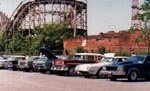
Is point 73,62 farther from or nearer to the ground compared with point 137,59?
nearer to the ground

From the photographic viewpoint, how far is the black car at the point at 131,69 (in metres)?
26.0

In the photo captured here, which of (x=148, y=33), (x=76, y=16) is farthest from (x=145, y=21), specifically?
(x=76, y=16)

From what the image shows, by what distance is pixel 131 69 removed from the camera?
26156mm

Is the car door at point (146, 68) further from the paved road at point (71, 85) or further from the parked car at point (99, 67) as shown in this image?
the parked car at point (99, 67)

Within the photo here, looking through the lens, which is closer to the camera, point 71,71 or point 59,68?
point 71,71

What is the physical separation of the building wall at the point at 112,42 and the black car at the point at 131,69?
83.5 feet

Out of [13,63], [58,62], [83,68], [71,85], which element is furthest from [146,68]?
[13,63]

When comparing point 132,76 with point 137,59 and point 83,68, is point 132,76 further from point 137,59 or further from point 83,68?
point 83,68

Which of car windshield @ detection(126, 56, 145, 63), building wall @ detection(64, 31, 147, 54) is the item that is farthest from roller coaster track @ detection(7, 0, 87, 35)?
car windshield @ detection(126, 56, 145, 63)

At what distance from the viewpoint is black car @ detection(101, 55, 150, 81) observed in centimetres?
2598

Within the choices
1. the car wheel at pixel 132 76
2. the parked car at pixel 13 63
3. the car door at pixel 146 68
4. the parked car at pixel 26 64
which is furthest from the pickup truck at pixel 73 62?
the parked car at pixel 13 63

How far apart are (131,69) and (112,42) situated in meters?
35.4

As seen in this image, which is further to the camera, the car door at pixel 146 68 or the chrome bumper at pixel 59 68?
the chrome bumper at pixel 59 68

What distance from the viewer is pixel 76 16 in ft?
291
